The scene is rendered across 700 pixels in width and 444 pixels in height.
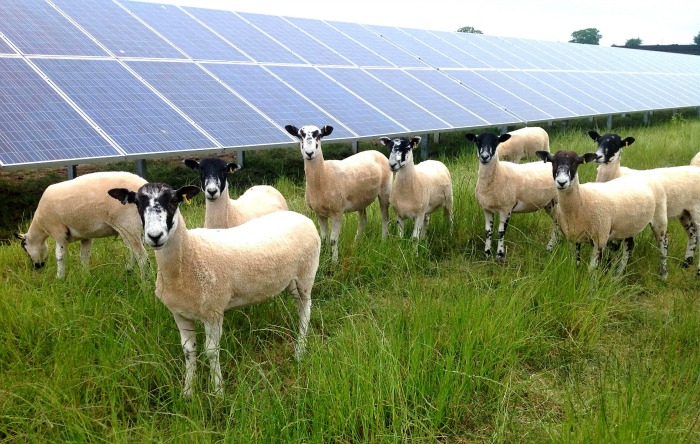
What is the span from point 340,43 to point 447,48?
224 inches

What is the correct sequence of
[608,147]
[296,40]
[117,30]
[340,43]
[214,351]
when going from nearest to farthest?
[214,351], [608,147], [117,30], [296,40], [340,43]

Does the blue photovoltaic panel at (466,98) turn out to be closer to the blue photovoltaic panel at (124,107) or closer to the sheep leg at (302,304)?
the blue photovoltaic panel at (124,107)

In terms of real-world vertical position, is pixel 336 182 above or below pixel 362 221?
above

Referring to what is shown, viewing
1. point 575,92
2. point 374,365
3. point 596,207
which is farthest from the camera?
point 575,92

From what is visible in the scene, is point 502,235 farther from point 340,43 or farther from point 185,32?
point 340,43

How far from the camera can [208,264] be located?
377 centimetres

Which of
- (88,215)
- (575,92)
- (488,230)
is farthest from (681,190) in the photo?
(575,92)

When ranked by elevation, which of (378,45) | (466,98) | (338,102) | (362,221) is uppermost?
(378,45)

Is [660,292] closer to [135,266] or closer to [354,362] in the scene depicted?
[354,362]

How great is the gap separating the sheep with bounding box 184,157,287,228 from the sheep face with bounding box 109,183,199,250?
1329 mm

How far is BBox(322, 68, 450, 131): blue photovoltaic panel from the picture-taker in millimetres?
12055

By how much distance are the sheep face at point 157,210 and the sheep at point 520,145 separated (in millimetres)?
9008

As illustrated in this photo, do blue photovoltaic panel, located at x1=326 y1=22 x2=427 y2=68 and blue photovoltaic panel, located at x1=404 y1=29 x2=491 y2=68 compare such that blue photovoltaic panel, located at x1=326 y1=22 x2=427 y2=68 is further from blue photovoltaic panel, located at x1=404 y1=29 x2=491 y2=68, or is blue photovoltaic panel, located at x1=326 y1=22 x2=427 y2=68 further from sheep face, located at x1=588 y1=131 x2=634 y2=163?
sheep face, located at x1=588 y1=131 x2=634 y2=163

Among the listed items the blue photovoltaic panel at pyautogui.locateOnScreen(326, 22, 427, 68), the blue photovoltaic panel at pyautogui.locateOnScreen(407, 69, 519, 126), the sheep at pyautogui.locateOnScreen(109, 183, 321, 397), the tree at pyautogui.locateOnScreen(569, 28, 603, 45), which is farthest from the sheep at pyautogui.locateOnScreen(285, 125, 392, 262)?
the tree at pyautogui.locateOnScreen(569, 28, 603, 45)
